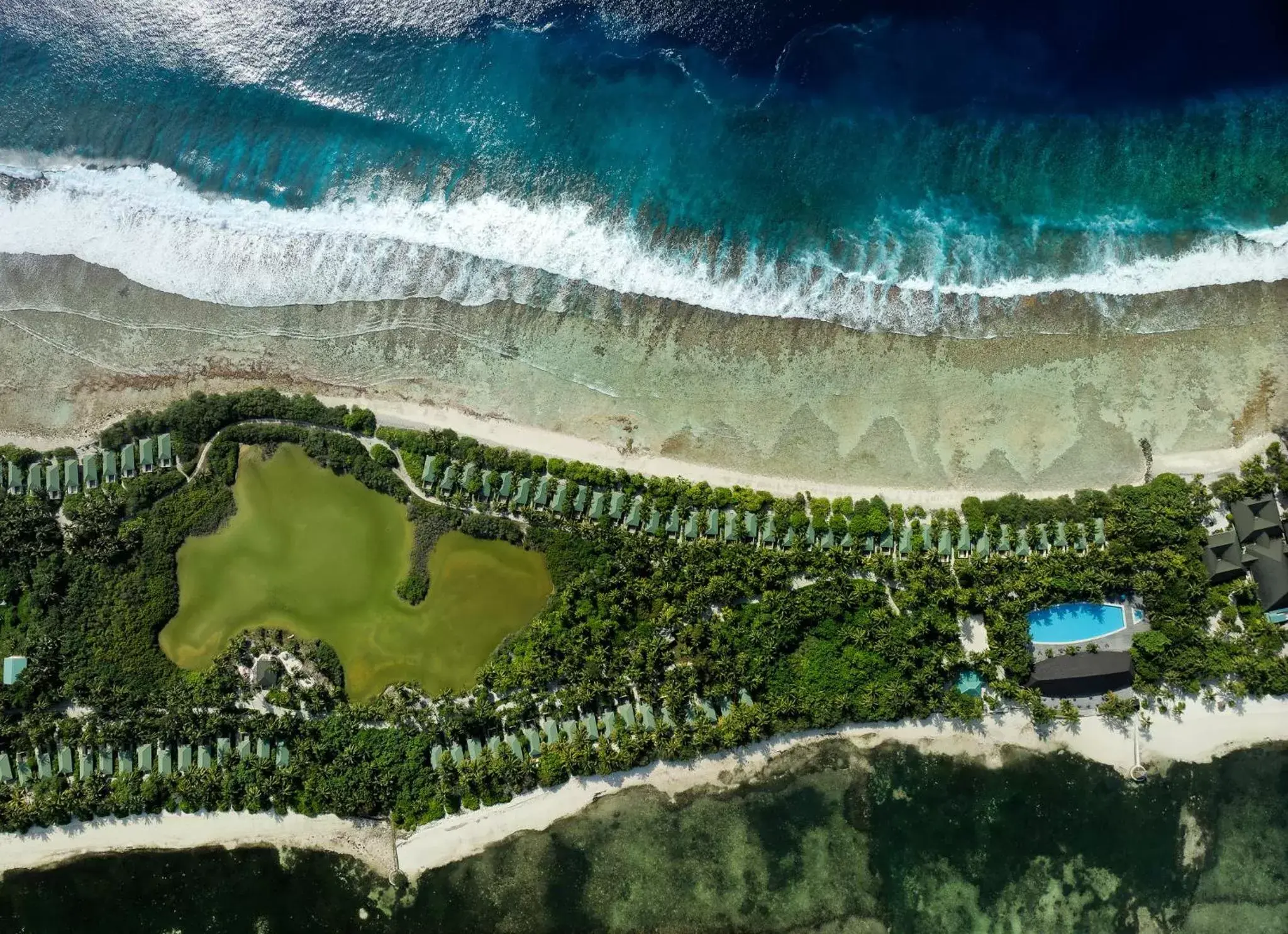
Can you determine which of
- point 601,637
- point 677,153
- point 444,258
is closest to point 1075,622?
point 601,637

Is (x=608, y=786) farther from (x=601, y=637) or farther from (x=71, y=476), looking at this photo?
(x=71, y=476)

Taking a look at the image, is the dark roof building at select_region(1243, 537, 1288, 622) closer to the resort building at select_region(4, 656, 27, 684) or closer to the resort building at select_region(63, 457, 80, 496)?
the resort building at select_region(63, 457, 80, 496)

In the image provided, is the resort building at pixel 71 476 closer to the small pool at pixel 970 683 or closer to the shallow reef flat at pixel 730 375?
the shallow reef flat at pixel 730 375

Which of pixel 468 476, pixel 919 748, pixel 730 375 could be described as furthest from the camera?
pixel 730 375

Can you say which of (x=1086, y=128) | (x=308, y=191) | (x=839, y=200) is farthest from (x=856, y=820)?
(x=308, y=191)

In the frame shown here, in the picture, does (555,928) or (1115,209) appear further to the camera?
(1115,209)

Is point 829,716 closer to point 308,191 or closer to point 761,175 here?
point 761,175
